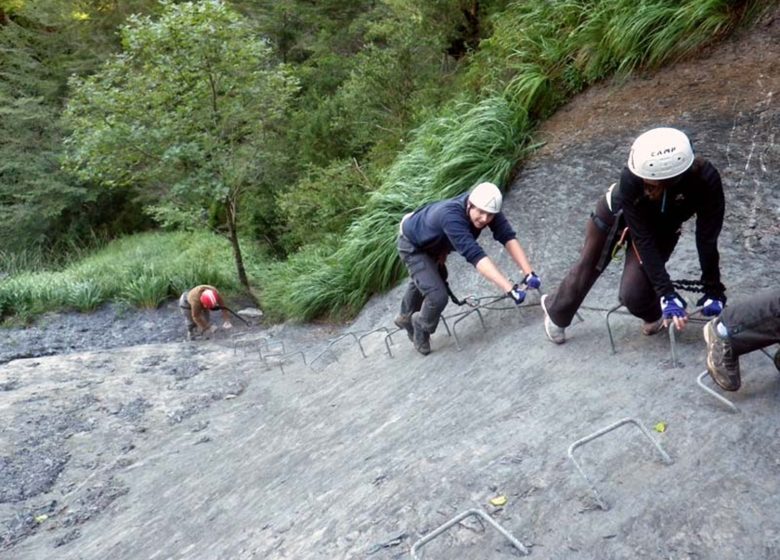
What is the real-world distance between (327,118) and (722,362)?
11448mm

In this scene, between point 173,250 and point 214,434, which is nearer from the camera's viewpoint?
point 214,434

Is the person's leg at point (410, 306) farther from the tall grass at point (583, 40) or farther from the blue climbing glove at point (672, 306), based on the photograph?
the tall grass at point (583, 40)

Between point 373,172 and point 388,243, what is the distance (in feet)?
8.15

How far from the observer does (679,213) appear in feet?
12.0

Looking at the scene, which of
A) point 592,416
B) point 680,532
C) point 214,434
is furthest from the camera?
point 214,434

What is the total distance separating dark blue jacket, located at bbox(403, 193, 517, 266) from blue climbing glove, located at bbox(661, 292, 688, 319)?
1589mm

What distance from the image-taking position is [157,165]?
36.0 ft

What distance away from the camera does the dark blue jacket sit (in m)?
4.92

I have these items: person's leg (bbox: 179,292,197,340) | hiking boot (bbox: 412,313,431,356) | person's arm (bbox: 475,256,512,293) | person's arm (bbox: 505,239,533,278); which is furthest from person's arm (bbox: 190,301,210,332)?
person's arm (bbox: 475,256,512,293)

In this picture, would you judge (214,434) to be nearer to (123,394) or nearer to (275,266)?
(123,394)

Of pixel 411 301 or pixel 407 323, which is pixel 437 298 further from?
pixel 407 323

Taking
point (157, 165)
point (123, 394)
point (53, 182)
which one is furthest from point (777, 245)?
point (53, 182)

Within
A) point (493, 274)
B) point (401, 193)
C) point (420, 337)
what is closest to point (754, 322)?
point (493, 274)

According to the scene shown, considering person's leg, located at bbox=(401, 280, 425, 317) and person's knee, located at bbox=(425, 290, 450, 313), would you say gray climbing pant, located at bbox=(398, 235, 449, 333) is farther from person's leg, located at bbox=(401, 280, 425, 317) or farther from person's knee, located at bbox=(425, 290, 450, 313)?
person's leg, located at bbox=(401, 280, 425, 317)
